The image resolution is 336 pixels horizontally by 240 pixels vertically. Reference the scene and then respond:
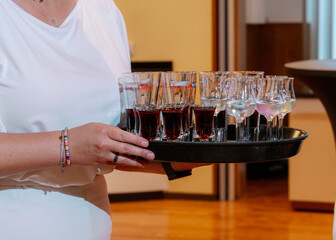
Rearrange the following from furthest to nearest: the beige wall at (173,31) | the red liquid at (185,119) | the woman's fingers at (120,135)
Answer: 1. the beige wall at (173,31)
2. the red liquid at (185,119)
3. the woman's fingers at (120,135)

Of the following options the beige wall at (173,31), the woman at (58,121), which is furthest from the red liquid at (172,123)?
the beige wall at (173,31)

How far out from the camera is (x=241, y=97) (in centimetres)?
157

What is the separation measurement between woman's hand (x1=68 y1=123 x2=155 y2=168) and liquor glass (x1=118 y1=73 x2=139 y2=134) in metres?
0.21

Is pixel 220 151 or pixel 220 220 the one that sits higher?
pixel 220 151

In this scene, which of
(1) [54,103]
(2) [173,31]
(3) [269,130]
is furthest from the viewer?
(2) [173,31]

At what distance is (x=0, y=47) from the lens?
4.86ft

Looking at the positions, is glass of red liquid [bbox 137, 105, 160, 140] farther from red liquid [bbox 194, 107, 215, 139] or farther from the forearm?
the forearm

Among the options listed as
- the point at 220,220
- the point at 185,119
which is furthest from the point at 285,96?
the point at 220,220

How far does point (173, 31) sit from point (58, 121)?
Result: 3362 mm

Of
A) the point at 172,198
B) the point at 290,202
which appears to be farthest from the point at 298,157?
the point at 172,198

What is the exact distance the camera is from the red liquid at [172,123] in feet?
5.06

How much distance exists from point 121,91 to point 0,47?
38cm

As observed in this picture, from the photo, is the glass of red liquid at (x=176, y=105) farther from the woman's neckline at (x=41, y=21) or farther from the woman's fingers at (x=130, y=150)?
the woman's neckline at (x=41, y=21)

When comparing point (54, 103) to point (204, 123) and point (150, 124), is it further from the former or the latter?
point (204, 123)
